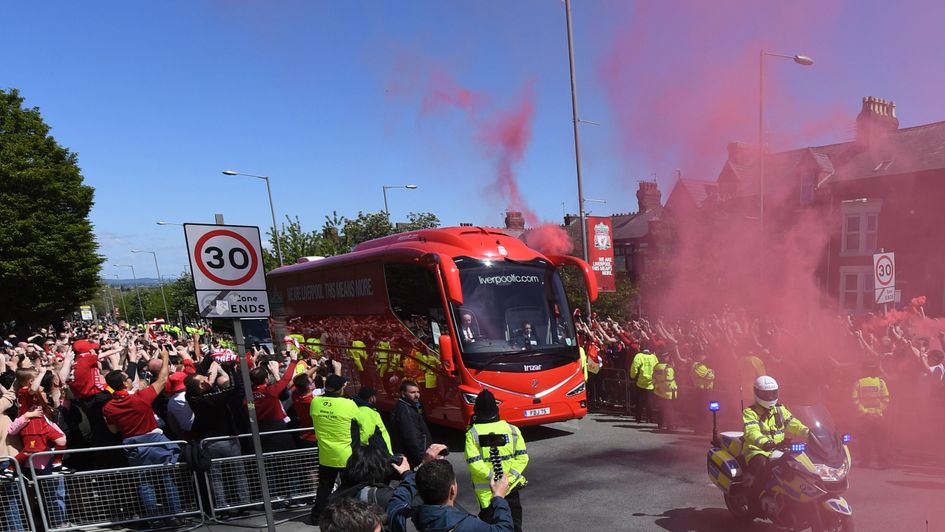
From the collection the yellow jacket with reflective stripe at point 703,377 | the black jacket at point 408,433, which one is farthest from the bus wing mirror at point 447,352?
the yellow jacket with reflective stripe at point 703,377

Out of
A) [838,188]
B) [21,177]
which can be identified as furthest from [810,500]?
[21,177]

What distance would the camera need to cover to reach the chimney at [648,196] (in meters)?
38.6

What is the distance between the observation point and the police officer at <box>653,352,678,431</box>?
10.7 meters

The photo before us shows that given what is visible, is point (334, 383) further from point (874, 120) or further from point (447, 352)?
point (874, 120)

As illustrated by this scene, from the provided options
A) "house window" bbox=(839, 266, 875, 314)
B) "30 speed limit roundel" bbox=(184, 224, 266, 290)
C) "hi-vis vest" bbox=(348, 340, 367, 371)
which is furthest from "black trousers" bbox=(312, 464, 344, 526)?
"house window" bbox=(839, 266, 875, 314)

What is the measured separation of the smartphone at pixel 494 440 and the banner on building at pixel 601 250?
37.0 ft

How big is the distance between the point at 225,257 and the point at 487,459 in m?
2.84

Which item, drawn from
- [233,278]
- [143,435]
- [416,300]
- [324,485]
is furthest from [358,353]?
[233,278]

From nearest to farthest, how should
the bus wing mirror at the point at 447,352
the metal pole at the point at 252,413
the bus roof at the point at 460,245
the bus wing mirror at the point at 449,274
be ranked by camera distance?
the metal pole at the point at 252,413 → the bus wing mirror at the point at 449,274 → the bus wing mirror at the point at 447,352 → the bus roof at the point at 460,245

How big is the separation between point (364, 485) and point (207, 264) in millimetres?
2397

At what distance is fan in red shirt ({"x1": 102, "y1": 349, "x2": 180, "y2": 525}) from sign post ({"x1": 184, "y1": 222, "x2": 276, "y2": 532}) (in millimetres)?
1998

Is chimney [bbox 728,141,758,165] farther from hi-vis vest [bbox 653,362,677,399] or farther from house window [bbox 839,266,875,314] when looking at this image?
hi-vis vest [bbox 653,362,677,399]

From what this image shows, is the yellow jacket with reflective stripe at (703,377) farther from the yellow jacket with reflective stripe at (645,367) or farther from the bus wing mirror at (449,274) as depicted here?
the bus wing mirror at (449,274)

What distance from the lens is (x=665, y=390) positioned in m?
10.7
